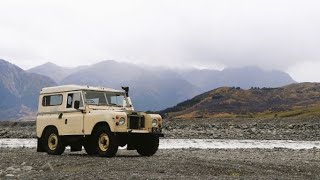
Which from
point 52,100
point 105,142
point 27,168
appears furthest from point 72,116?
point 27,168

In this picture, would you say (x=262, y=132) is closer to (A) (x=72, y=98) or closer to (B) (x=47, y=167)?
(A) (x=72, y=98)

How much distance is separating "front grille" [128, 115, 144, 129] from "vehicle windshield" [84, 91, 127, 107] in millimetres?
2142

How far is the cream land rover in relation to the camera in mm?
21109

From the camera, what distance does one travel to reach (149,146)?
75.4 ft

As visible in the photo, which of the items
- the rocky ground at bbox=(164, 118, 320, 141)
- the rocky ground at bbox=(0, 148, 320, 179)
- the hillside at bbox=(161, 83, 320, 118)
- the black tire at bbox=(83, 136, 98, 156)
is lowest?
the rocky ground at bbox=(0, 148, 320, 179)

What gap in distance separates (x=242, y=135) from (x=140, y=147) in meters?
43.1

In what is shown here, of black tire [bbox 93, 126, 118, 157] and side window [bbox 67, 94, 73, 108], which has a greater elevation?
side window [bbox 67, 94, 73, 108]

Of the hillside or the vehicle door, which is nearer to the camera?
the vehicle door

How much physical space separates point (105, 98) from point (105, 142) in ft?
9.09

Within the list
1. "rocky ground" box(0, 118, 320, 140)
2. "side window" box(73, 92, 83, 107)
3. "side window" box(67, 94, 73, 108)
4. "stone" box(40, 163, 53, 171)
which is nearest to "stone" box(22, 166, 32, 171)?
"stone" box(40, 163, 53, 171)

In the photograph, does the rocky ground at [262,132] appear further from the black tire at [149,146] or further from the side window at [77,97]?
the side window at [77,97]

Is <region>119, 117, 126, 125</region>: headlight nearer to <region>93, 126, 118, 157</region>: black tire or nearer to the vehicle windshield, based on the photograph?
<region>93, 126, 118, 157</region>: black tire

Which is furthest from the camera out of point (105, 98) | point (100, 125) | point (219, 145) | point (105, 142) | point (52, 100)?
point (219, 145)

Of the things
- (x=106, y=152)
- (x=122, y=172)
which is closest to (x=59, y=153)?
(x=106, y=152)
